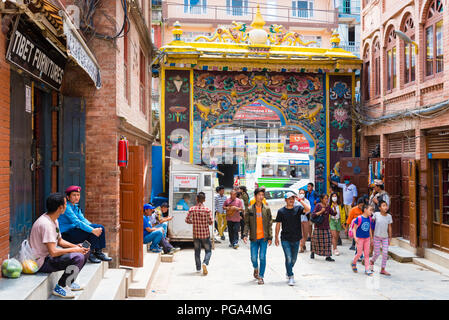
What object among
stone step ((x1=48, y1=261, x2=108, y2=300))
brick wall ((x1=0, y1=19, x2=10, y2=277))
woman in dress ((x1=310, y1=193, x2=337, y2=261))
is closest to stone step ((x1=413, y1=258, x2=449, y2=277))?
woman in dress ((x1=310, y1=193, x2=337, y2=261))

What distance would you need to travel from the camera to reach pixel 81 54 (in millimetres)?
6430

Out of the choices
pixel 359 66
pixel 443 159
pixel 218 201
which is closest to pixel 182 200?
pixel 218 201

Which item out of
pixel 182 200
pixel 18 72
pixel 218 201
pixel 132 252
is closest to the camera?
pixel 18 72

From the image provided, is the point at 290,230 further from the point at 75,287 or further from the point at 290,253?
the point at 75,287

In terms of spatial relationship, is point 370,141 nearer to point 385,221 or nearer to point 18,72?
point 385,221

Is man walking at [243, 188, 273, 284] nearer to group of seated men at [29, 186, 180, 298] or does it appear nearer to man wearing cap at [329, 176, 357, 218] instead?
group of seated men at [29, 186, 180, 298]

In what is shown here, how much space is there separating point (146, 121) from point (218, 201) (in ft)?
10.6

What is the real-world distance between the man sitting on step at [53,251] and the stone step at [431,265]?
8.21 metres

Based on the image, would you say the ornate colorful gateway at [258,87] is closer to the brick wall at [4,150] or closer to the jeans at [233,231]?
the jeans at [233,231]

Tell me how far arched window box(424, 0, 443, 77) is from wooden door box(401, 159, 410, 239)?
2624 millimetres

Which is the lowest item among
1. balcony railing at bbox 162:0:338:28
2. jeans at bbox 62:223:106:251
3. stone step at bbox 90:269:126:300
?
stone step at bbox 90:269:126:300

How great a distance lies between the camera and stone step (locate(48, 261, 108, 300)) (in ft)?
19.3

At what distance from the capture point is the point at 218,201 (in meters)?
14.9

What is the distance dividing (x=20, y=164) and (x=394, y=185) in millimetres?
10539
